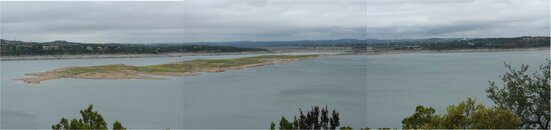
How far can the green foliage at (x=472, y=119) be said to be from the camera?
394 centimetres

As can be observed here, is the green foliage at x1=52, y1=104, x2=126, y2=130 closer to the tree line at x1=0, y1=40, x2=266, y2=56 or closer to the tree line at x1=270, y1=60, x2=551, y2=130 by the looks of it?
the tree line at x1=0, y1=40, x2=266, y2=56

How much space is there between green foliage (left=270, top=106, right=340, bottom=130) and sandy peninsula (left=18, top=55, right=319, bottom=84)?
97cm

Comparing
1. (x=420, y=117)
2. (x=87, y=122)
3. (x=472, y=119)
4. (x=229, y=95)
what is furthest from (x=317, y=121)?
(x=229, y=95)

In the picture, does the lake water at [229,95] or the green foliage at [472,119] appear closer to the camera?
the green foliage at [472,119]

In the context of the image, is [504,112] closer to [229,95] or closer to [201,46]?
[201,46]

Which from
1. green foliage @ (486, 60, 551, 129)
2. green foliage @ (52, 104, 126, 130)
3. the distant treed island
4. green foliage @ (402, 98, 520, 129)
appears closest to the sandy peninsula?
the distant treed island

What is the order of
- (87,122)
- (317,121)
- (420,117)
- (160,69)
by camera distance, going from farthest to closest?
(160,69) → (87,122) → (420,117) → (317,121)

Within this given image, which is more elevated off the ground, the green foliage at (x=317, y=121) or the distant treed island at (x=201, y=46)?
the distant treed island at (x=201, y=46)

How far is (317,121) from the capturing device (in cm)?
431

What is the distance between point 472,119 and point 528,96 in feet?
4.74

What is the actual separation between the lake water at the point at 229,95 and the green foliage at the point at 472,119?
0.64 meters

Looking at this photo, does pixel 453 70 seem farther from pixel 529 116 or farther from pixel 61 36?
pixel 61 36

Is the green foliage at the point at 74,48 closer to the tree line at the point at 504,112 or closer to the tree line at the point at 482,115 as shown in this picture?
the tree line at the point at 482,115

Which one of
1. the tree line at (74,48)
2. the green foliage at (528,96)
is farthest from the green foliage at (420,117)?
the tree line at (74,48)
